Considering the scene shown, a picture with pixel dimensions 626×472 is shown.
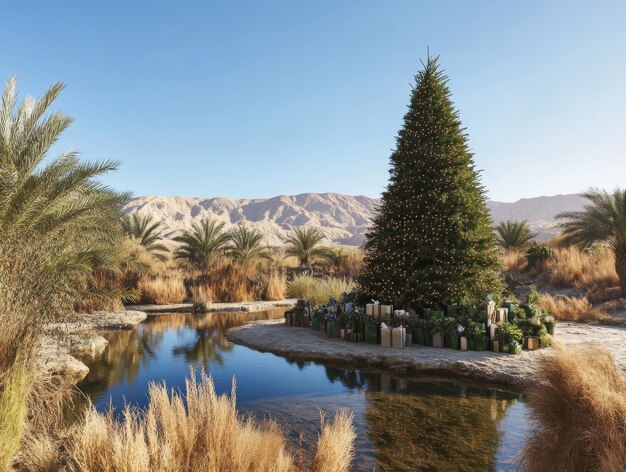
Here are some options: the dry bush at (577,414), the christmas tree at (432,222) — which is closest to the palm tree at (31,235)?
the dry bush at (577,414)

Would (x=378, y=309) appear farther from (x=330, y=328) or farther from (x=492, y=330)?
(x=492, y=330)

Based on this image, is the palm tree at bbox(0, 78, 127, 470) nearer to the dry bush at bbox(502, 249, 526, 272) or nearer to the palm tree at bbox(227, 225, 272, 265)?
the palm tree at bbox(227, 225, 272, 265)

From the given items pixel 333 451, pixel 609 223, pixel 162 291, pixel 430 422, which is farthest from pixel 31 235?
pixel 609 223

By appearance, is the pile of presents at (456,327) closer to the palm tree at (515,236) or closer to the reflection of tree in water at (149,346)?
the reflection of tree in water at (149,346)

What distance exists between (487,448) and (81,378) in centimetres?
549

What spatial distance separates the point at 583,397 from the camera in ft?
9.60

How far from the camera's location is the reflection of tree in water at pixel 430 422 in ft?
11.8

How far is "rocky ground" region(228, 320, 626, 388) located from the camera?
241 inches

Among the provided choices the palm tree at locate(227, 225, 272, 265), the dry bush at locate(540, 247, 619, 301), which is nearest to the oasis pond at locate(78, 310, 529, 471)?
the dry bush at locate(540, 247, 619, 301)

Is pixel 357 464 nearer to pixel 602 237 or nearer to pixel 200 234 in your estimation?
pixel 602 237

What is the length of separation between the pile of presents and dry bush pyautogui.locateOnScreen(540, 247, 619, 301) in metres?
7.49

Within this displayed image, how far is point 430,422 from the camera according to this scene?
443 cm

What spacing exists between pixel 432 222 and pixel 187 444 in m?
6.80

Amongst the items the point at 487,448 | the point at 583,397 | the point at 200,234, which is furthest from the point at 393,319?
the point at 200,234
